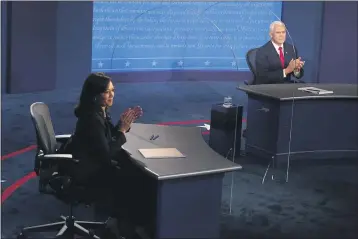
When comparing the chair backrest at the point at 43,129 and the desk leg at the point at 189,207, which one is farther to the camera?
the chair backrest at the point at 43,129

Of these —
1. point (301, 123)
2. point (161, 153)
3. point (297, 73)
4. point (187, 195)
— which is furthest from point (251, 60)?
point (187, 195)

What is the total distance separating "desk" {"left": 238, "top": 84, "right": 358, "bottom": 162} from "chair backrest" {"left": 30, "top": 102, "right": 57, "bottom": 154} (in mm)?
2312

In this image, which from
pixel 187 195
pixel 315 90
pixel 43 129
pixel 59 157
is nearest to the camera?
pixel 187 195

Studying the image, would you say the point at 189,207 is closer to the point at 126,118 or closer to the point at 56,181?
the point at 126,118

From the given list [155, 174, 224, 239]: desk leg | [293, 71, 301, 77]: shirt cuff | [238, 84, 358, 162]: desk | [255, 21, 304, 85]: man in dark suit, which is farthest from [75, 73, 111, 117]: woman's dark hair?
[293, 71, 301, 77]: shirt cuff

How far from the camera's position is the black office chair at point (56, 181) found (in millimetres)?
4020

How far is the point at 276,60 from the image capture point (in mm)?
6594

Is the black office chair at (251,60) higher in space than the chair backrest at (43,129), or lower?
higher

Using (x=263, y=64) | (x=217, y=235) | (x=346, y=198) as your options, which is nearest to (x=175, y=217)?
(x=217, y=235)

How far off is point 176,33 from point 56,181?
5.78 metres

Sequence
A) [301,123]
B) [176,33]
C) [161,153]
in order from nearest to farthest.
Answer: [161,153] → [301,123] → [176,33]

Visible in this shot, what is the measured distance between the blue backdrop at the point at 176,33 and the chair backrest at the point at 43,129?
497 centimetres

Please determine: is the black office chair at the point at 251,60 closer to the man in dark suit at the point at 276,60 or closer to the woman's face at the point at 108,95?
the man in dark suit at the point at 276,60

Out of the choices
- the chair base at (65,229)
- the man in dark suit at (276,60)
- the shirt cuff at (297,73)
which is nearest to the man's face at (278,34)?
the man in dark suit at (276,60)
